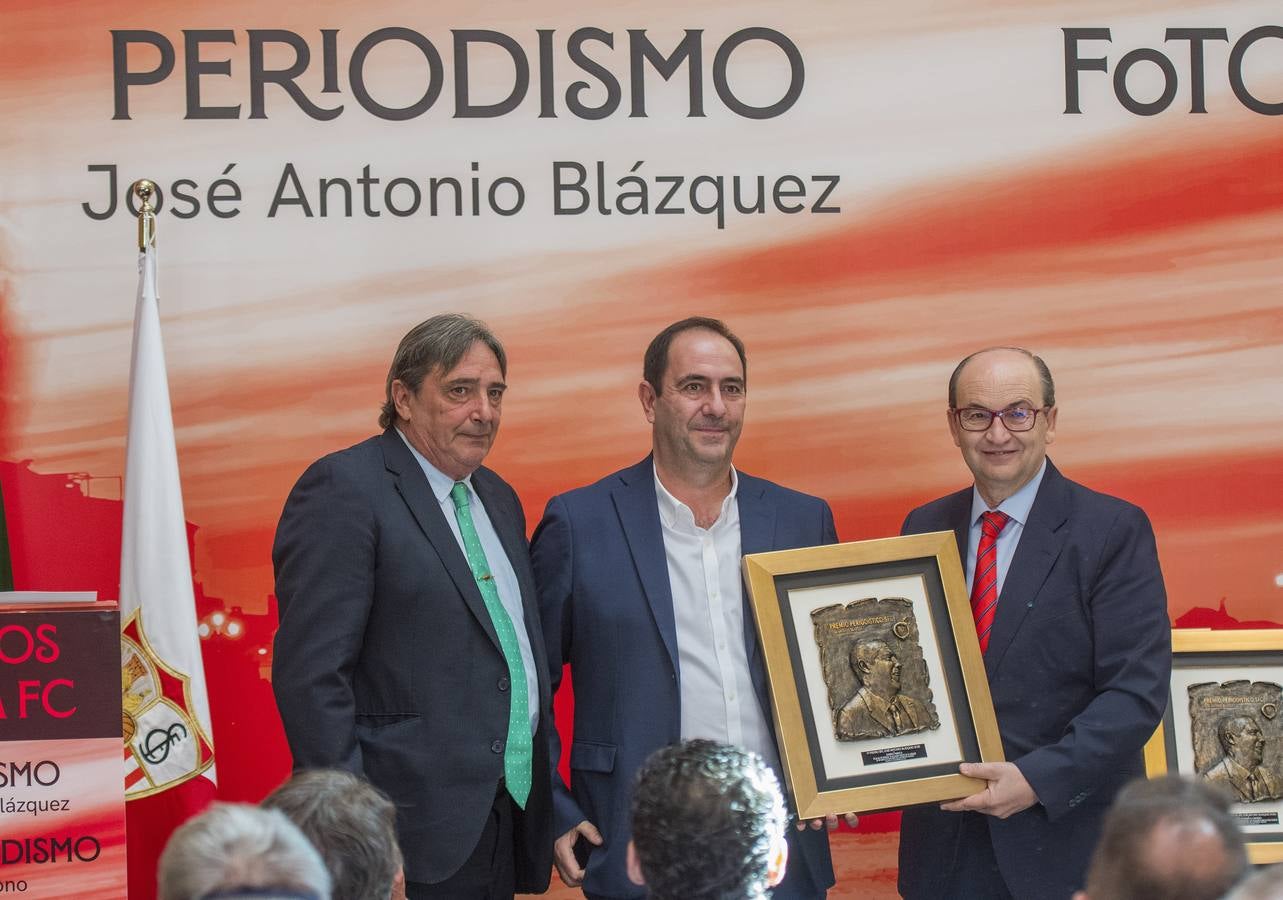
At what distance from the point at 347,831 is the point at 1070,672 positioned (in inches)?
77.0

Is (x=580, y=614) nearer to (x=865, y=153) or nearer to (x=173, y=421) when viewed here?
(x=173, y=421)

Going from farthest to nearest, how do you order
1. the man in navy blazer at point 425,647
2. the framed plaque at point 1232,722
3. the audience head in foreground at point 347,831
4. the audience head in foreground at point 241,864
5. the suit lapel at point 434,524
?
1. the framed plaque at point 1232,722
2. the suit lapel at point 434,524
3. the man in navy blazer at point 425,647
4. the audience head in foreground at point 347,831
5. the audience head in foreground at point 241,864

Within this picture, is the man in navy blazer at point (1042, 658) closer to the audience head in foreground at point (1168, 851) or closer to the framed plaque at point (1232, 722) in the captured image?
→ the framed plaque at point (1232, 722)

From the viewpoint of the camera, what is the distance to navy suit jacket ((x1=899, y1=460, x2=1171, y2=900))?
11.8ft

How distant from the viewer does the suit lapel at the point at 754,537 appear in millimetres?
3744

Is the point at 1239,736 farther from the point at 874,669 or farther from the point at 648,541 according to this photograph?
the point at 648,541

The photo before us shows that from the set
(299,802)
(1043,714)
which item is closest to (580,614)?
(1043,714)

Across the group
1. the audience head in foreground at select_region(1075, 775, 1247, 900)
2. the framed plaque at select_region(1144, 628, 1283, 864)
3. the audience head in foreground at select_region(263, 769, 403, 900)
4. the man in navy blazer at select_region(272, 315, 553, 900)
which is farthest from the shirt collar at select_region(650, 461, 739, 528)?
the audience head in foreground at select_region(1075, 775, 1247, 900)

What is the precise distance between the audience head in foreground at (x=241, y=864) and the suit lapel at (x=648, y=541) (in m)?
1.81

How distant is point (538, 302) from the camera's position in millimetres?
4758

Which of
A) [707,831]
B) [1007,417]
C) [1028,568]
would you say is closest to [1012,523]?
[1028,568]

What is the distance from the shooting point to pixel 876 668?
11.9 ft

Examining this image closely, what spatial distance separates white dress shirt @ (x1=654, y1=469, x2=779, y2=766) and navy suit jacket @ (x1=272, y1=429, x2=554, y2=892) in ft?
1.47

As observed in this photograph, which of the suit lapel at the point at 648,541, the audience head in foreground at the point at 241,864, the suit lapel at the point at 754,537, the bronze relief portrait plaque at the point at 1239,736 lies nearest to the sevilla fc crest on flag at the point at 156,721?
the suit lapel at the point at 648,541
